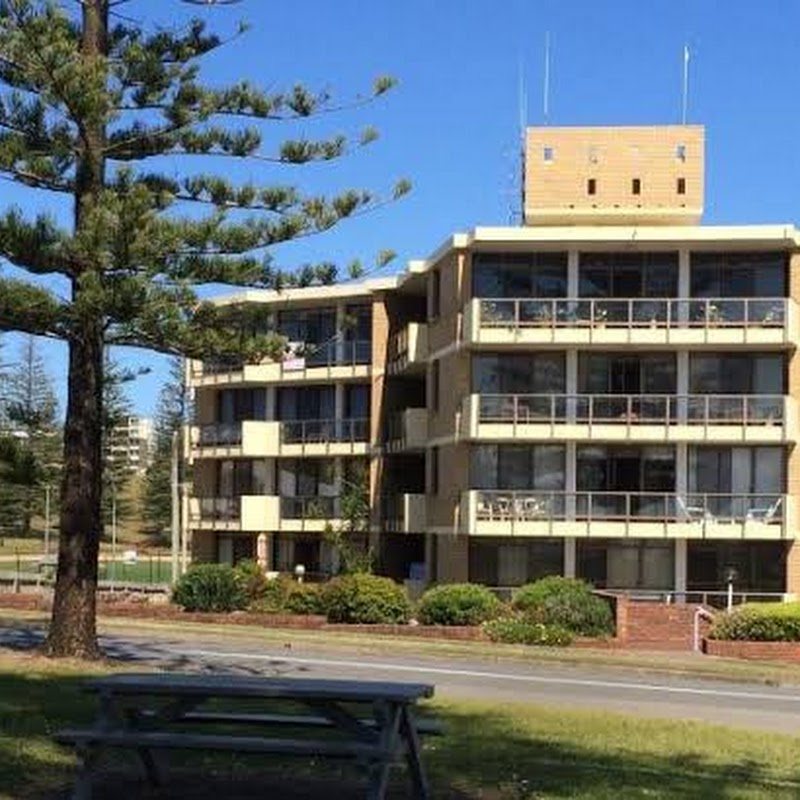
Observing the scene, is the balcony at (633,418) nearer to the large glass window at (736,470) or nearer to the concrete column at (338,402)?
the large glass window at (736,470)

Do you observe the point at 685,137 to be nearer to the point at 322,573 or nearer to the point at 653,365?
the point at 653,365

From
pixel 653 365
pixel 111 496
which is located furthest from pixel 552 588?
pixel 111 496

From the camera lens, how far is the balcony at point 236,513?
2008 inches

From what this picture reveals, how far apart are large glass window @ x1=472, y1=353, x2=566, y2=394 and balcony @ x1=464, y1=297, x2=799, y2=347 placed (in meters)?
0.93

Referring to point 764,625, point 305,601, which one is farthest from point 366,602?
point 764,625

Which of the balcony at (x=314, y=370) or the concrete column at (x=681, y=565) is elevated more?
the balcony at (x=314, y=370)

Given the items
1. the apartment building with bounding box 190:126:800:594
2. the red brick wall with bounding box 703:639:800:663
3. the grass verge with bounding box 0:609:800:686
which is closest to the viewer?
the grass verge with bounding box 0:609:800:686

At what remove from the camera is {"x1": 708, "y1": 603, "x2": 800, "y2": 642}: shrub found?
30422mm

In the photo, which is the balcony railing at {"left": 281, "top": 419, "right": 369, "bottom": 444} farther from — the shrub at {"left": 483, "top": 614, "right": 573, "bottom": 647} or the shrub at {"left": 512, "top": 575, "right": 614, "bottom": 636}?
Answer: the shrub at {"left": 483, "top": 614, "right": 573, "bottom": 647}

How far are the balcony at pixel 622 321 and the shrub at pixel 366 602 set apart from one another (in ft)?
26.4

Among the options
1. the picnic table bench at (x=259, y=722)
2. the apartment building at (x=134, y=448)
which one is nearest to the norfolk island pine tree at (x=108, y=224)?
the picnic table bench at (x=259, y=722)

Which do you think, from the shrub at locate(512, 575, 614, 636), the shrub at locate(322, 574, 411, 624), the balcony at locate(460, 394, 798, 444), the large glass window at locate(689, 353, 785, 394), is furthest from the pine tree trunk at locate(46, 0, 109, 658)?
the large glass window at locate(689, 353, 785, 394)

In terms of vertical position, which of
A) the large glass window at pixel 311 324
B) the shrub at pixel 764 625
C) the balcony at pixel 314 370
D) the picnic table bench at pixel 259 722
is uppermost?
the large glass window at pixel 311 324

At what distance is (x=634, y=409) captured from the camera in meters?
40.3
